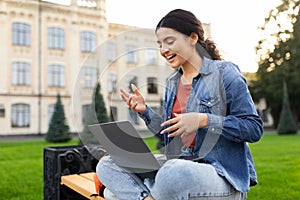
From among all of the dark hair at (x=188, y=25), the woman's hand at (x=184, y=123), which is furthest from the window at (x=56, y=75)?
the woman's hand at (x=184, y=123)

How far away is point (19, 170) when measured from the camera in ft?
14.7

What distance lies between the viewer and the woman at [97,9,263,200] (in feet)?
3.43

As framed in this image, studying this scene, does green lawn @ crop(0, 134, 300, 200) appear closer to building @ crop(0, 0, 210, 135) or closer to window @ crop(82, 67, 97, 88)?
window @ crop(82, 67, 97, 88)

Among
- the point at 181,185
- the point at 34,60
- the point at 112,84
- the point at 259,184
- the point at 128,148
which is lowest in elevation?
the point at 259,184

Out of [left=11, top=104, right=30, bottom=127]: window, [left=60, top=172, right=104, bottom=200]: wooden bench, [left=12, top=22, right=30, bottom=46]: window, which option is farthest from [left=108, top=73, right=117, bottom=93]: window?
[left=12, top=22, right=30, bottom=46]: window

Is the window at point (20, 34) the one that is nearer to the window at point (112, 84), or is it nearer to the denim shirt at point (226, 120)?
the window at point (112, 84)

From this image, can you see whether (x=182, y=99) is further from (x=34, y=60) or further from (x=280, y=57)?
(x=280, y=57)

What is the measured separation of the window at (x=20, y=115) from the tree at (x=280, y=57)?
13.8 m

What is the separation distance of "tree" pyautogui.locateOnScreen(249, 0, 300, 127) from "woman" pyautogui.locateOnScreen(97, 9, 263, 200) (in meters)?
19.8

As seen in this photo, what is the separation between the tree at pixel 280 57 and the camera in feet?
63.6

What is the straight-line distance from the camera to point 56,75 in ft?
53.9

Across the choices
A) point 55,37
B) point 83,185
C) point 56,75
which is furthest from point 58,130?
point 83,185

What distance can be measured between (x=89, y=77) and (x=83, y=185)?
0.86m

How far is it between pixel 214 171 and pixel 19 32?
16.3 m
